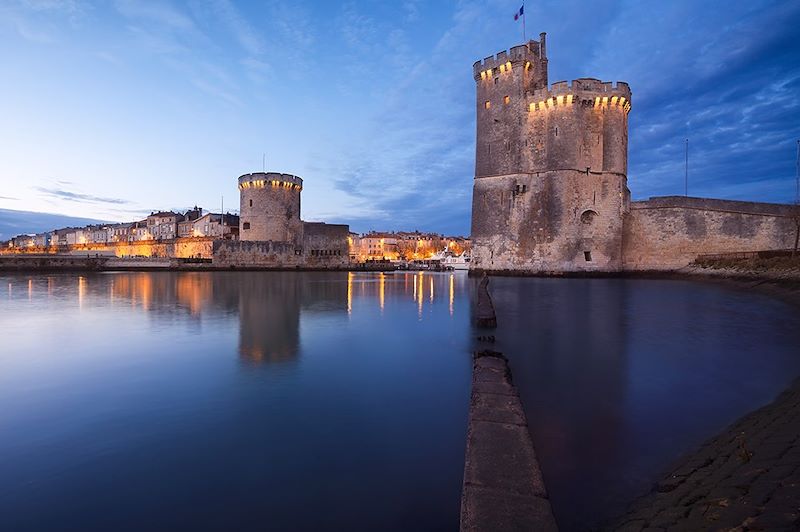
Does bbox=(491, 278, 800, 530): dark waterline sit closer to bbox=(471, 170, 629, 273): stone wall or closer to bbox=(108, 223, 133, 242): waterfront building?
bbox=(471, 170, 629, 273): stone wall

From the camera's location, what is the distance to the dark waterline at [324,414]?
270cm

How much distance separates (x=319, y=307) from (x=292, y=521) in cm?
1097

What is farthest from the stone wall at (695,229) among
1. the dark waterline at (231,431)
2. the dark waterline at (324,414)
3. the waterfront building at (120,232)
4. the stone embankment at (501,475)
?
the waterfront building at (120,232)

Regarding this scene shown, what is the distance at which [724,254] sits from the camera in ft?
87.9

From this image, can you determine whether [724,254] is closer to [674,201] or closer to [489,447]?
[674,201]

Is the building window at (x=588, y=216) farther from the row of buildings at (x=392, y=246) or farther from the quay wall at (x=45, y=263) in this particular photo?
the row of buildings at (x=392, y=246)

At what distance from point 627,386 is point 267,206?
127 feet

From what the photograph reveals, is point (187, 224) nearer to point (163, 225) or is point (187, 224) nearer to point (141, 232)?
point (163, 225)

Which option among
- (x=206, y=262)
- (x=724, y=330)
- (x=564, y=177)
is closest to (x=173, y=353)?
(x=724, y=330)

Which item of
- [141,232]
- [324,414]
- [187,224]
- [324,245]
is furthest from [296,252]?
[141,232]

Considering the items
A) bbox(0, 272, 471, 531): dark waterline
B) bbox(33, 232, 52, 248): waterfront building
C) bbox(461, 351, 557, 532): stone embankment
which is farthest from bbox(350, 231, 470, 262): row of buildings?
bbox(461, 351, 557, 532): stone embankment

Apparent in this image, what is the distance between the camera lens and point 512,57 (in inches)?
1163

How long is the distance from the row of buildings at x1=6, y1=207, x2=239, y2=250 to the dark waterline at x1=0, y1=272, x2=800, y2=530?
4318 centimetres

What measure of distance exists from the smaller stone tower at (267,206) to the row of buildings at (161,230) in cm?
852
